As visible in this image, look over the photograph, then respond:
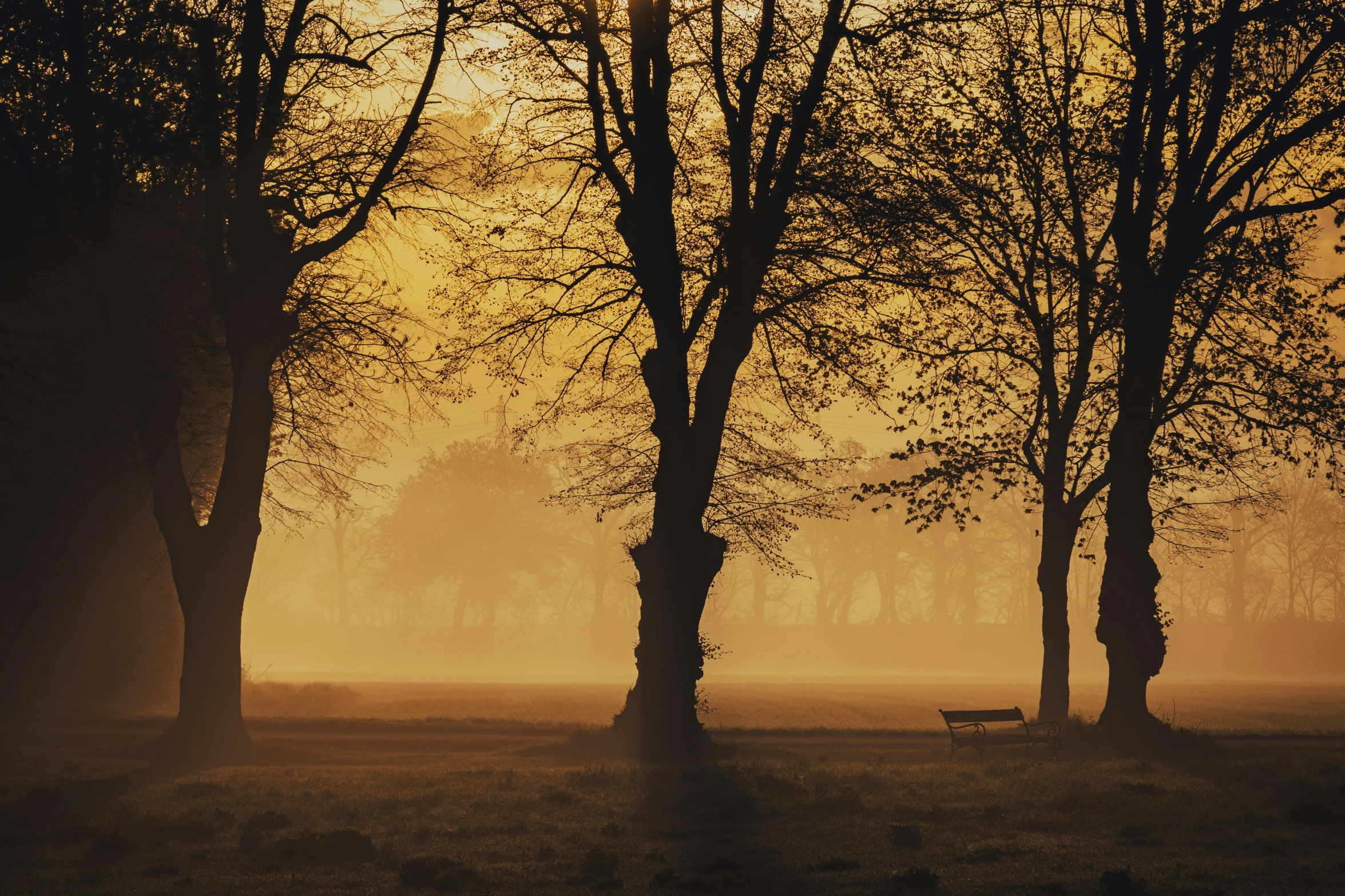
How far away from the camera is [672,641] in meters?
17.3

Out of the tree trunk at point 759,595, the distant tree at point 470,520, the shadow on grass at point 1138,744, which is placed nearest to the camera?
the shadow on grass at point 1138,744

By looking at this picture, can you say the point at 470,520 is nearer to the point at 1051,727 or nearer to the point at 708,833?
the point at 1051,727

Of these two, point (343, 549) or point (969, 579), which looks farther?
point (343, 549)

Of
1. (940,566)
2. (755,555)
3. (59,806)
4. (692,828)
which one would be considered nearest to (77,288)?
(59,806)

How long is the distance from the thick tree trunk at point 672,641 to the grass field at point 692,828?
1235mm

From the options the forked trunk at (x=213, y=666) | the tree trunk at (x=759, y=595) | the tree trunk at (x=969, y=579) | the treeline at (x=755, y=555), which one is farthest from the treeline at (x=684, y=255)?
the tree trunk at (x=759, y=595)

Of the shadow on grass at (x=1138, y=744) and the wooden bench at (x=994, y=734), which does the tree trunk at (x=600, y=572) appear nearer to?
the wooden bench at (x=994, y=734)

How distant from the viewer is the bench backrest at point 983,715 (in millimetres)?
17094

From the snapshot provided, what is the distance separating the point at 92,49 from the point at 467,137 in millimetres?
6205

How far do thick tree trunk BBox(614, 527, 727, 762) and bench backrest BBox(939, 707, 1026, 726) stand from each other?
385cm

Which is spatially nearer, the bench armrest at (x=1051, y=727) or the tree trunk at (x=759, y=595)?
the bench armrest at (x=1051, y=727)

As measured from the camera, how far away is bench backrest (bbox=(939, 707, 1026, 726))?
17.1 meters

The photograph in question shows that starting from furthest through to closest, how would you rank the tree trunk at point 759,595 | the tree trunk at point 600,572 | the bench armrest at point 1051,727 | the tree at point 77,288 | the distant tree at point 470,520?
the tree trunk at point 759,595
the distant tree at point 470,520
the tree trunk at point 600,572
the bench armrest at point 1051,727
the tree at point 77,288

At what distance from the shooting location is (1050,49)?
23.9 meters
